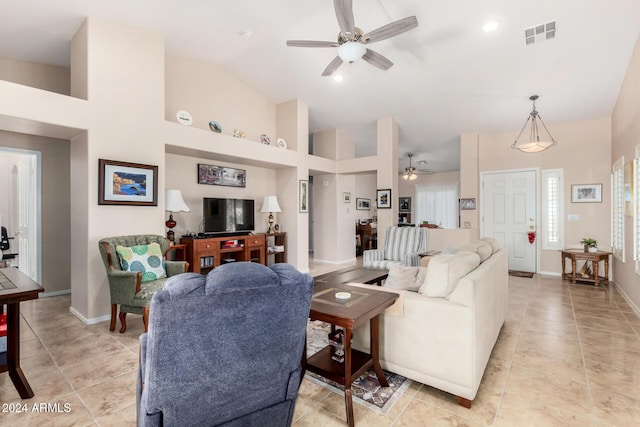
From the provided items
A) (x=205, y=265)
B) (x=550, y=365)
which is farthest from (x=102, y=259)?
(x=550, y=365)

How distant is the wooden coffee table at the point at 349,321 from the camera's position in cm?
171

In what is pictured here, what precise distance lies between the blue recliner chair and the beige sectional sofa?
102 cm

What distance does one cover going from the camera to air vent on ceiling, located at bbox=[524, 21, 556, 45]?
11.9 feet

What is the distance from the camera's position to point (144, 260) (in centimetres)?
324

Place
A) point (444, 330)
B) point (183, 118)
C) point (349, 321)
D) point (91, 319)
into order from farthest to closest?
point (183, 118)
point (91, 319)
point (444, 330)
point (349, 321)

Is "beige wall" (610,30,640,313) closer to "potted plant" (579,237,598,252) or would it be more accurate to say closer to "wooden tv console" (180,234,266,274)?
"potted plant" (579,237,598,252)

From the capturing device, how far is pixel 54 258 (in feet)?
14.3

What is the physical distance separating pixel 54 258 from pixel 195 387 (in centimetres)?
463

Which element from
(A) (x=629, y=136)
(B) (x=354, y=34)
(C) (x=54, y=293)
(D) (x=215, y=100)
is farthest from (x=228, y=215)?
(A) (x=629, y=136)

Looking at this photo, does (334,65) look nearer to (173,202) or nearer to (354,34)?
(354,34)

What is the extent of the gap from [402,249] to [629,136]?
10.6 feet

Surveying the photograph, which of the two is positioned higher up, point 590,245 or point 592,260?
point 590,245

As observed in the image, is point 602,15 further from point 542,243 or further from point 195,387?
point 195,387

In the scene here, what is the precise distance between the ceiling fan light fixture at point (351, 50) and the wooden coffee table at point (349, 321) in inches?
93.7
